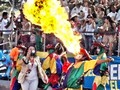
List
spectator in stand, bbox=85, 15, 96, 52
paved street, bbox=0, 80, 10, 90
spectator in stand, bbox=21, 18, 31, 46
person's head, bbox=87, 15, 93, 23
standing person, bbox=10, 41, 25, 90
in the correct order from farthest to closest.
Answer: paved street, bbox=0, 80, 10, 90
person's head, bbox=87, 15, 93, 23
spectator in stand, bbox=85, 15, 96, 52
spectator in stand, bbox=21, 18, 31, 46
standing person, bbox=10, 41, 25, 90

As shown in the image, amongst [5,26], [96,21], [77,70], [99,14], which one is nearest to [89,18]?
[96,21]

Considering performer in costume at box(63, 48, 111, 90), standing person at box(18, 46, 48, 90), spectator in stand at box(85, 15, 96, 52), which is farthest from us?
spectator in stand at box(85, 15, 96, 52)

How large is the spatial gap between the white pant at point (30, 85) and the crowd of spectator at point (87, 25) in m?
1.26

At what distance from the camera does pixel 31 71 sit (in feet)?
36.8

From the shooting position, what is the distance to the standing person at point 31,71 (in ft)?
36.4

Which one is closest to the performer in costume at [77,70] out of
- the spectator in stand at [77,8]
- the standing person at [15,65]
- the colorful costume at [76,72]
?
the colorful costume at [76,72]

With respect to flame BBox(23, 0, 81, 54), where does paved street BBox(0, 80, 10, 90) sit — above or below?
below

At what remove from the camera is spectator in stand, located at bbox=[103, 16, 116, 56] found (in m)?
12.4

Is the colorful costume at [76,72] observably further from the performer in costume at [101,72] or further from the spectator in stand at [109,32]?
the spectator in stand at [109,32]

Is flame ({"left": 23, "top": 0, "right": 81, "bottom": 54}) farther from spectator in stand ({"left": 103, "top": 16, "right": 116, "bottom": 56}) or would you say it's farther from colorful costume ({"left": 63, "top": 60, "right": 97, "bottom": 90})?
spectator in stand ({"left": 103, "top": 16, "right": 116, "bottom": 56})

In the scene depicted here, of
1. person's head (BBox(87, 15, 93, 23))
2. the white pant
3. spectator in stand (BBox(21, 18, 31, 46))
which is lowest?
the white pant

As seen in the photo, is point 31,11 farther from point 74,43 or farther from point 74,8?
point 74,8

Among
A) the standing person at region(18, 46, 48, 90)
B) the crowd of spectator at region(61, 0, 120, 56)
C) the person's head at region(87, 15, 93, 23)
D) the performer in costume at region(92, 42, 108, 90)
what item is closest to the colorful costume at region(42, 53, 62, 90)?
the standing person at region(18, 46, 48, 90)

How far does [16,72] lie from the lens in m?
11.4
